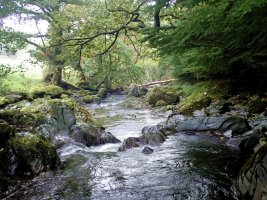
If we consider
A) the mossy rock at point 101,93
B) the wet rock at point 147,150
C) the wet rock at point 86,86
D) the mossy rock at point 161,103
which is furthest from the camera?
the wet rock at point 86,86

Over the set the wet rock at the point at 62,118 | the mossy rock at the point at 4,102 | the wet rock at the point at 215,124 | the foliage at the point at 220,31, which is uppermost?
the foliage at the point at 220,31

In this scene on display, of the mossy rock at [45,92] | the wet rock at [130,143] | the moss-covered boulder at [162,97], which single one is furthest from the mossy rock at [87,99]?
the wet rock at [130,143]

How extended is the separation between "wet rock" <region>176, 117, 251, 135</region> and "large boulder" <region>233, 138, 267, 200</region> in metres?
3.64

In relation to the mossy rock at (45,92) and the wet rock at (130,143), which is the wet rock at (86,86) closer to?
the mossy rock at (45,92)

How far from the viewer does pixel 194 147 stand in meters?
7.39

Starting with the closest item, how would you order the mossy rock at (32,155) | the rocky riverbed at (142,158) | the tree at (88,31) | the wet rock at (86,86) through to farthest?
the rocky riverbed at (142,158) < the mossy rock at (32,155) < the tree at (88,31) < the wet rock at (86,86)

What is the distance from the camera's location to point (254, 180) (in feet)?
13.4

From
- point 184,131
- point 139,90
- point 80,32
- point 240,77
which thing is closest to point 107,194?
point 184,131

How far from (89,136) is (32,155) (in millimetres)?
3092

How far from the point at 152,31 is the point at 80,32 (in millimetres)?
4256

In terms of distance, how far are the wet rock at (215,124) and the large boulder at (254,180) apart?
11.9ft

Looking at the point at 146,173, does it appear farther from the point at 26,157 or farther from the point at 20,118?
the point at 20,118

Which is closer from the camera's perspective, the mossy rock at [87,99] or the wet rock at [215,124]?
the wet rock at [215,124]

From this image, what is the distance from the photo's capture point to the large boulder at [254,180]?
12.8 ft
